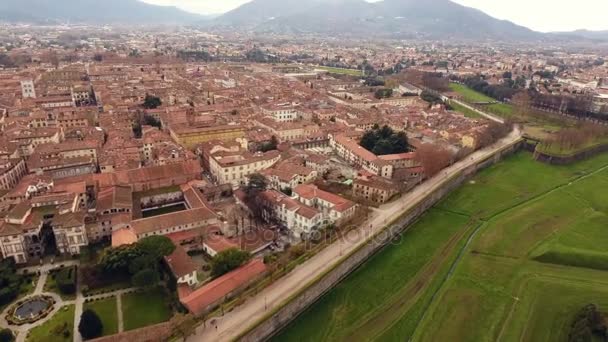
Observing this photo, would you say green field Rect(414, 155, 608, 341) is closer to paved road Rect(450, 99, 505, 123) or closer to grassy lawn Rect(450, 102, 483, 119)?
paved road Rect(450, 99, 505, 123)

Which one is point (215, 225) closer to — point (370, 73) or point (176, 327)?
point (176, 327)

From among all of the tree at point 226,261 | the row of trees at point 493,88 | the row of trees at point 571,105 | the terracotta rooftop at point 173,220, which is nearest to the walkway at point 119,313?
the terracotta rooftop at point 173,220

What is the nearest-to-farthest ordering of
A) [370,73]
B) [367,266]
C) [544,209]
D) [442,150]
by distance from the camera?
[367,266]
[544,209]
[442,150]
[370,73]

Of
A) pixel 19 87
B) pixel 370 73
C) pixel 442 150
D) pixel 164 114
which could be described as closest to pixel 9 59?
pixel 19 87

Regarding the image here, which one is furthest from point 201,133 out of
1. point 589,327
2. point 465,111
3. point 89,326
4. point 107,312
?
point 465,111

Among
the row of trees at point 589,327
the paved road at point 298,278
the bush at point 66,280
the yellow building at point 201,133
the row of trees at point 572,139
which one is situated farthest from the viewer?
the row of trees at point 572,139

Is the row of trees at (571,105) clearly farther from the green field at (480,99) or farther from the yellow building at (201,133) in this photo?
the yellow building at (201,133)
